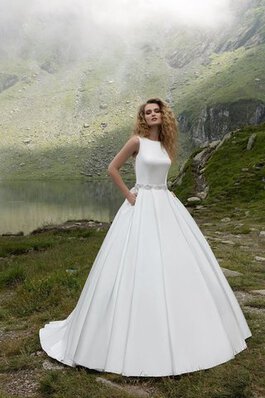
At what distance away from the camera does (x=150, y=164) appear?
7.49m

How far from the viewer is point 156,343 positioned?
6.40 meters

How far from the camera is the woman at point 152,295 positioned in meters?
6.44

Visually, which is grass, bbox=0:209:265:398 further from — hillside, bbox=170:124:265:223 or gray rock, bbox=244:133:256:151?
gray rock, bbox=244:133:256:151

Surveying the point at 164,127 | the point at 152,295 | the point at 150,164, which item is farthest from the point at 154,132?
the point at 152,295

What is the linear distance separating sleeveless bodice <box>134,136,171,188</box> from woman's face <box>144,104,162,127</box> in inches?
12.5

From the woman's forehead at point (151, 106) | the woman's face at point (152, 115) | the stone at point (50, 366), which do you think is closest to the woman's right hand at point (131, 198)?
the woman's face at point (152, 115)

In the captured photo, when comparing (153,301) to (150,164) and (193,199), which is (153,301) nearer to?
(150,164)

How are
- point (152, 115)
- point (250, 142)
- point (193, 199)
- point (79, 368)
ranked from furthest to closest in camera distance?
point (250, 142), point (193, 199), point (152, 115), point (79, 368)

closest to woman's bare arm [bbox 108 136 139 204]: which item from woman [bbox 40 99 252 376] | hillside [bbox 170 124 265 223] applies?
woman [bbox 40 99 252 376]

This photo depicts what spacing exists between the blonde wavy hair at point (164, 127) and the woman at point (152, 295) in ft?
0.06

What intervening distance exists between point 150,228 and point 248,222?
19.8 meters

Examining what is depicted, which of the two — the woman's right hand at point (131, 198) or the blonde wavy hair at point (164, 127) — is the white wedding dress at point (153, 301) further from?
the blonde wavy hair at point (164, 127)

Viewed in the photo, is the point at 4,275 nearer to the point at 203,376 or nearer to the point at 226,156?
the point at 203,376

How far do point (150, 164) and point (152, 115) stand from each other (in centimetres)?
92
